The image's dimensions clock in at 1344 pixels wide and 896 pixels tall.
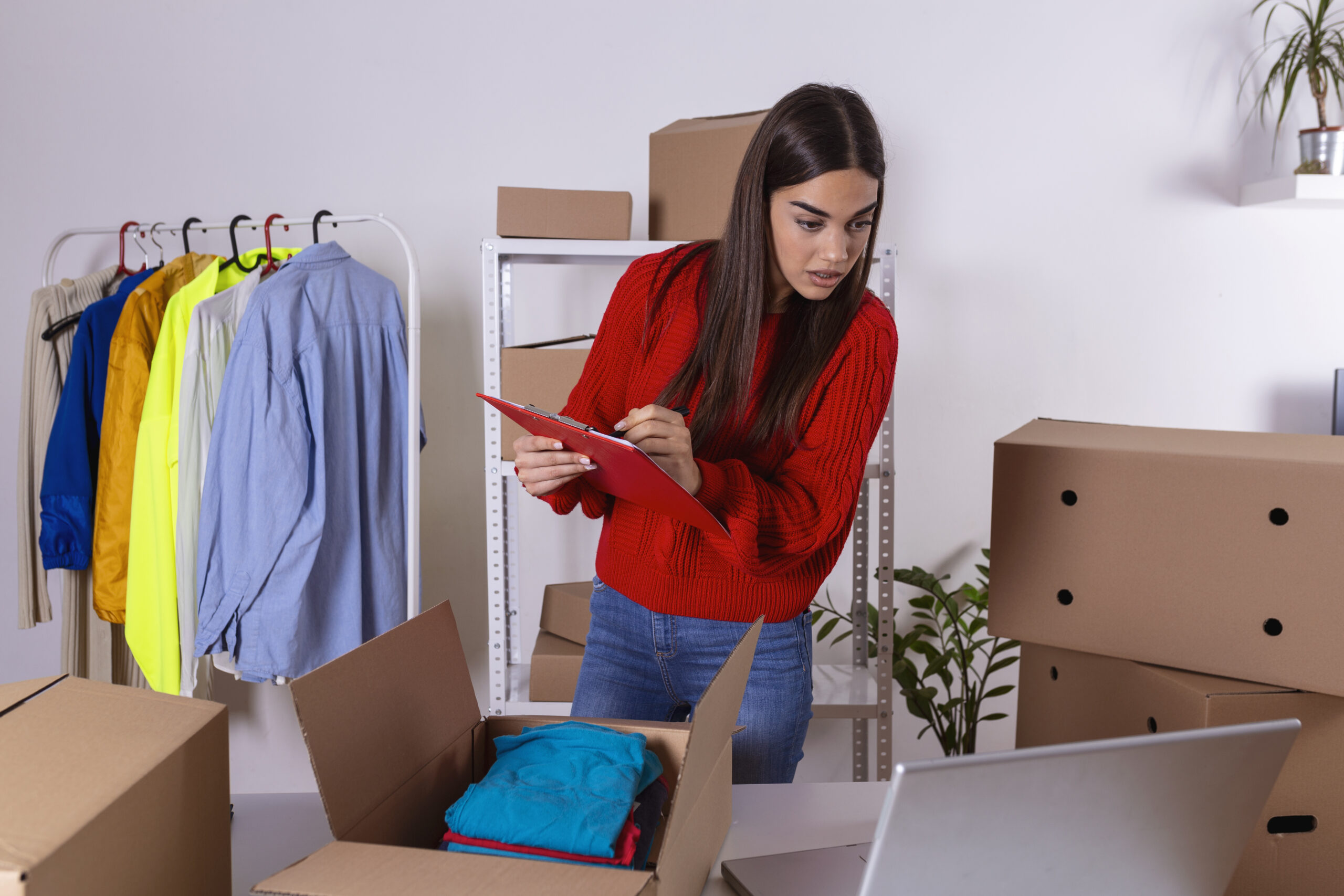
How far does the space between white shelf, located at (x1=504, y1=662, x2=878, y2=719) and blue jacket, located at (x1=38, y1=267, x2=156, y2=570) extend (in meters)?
0.88

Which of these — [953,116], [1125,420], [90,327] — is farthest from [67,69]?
[1125,420]

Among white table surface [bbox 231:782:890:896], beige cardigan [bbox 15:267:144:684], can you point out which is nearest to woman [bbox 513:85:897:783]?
white table surface [bbox 231:782:890:896]

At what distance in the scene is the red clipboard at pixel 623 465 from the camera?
0.85 meters

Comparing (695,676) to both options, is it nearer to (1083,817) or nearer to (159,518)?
(1083,817)

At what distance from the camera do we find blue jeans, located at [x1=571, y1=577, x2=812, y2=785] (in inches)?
43.2

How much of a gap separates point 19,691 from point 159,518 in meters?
1.22

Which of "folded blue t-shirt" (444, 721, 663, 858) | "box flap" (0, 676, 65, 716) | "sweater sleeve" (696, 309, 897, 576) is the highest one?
"sweater sleeve" (696, 309, 897, 576)

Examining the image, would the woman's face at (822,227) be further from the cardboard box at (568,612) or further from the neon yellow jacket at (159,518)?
the neon yellow jacket at (159,518)

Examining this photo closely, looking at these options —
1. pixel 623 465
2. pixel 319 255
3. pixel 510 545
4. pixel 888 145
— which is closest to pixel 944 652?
pixel 510 545

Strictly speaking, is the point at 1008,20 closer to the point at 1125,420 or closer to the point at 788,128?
the point at 1125,420

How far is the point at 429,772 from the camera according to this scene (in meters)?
0.75

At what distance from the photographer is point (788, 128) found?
105cm

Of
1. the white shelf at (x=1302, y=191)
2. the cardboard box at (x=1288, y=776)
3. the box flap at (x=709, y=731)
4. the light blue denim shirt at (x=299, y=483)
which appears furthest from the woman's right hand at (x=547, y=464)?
the white shelf at (x=1302, y=191)

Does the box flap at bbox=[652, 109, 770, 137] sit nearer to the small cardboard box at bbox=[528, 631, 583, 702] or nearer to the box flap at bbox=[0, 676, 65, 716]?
the small cardboard box at bbox=[528, 631, 583, 702]
